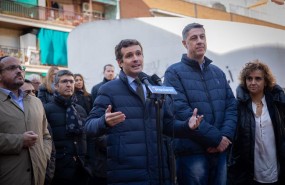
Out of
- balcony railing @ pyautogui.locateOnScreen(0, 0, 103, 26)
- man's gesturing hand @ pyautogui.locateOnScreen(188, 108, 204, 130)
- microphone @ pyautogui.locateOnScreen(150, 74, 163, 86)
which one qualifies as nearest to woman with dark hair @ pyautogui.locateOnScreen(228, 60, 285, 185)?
man's gesturing hand @ pyautogui.locateOnScreen(188, 108, 204, 130)

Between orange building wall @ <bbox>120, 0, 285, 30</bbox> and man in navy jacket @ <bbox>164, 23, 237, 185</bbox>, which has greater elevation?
orange building wall @ <bbox>120, 0, 285, 30</bbox>

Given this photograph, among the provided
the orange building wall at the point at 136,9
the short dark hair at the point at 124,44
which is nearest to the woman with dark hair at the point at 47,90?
the short dark hair at the point at 124,44

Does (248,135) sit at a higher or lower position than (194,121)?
lower

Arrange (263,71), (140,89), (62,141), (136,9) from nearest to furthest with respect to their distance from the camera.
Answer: (140,89) < (263,71) < (62,141) < (136,9)

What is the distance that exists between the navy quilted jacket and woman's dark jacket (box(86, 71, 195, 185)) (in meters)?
0.47

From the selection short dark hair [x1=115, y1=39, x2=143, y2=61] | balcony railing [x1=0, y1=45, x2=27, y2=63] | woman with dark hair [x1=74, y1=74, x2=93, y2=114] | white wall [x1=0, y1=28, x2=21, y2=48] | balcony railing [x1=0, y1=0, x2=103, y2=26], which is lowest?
woman with dark hair [x1=74, y1=74, x2=93, y2=114]

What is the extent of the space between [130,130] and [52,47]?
74.3 feet

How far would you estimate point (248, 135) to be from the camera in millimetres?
3740

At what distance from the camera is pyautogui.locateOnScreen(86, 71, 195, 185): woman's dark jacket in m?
2.93

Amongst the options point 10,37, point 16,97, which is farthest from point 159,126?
point 10,37

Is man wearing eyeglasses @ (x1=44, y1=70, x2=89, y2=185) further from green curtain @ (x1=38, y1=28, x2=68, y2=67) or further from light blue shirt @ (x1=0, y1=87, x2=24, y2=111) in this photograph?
green curtain @ (x1=38, y1=28, x2=68, y2=67)

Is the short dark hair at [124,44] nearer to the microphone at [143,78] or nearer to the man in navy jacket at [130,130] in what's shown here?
the man in navy jacket at [130,130]

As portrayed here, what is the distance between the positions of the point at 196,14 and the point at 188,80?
28869 millimetres

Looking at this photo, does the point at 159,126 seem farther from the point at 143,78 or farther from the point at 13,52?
the point at 13,52
